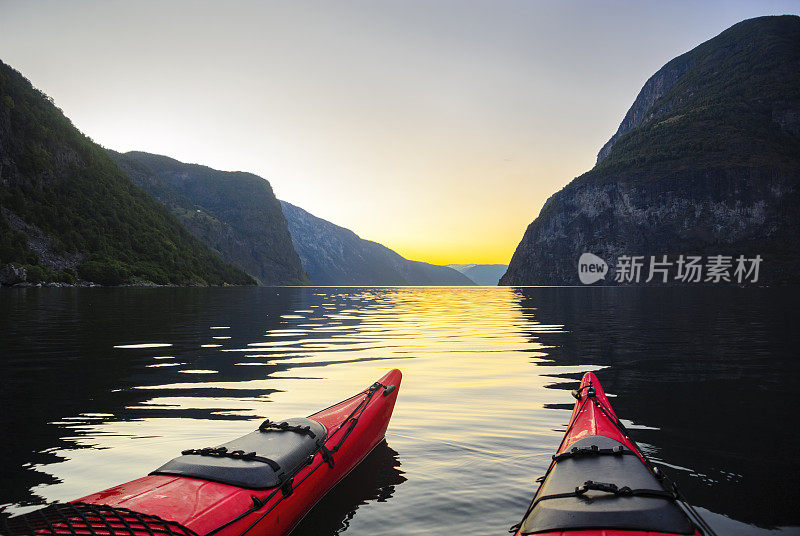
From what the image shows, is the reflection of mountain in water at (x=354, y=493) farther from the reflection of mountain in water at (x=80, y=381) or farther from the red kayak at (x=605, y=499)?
the reflection of mountain in water at (x=80, y=381)

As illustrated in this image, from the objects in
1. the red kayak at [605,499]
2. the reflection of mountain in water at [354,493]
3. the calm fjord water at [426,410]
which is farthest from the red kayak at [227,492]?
the red kayak at [605,499]

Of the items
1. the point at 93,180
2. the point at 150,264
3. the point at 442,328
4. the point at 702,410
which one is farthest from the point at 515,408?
the point at 93,180

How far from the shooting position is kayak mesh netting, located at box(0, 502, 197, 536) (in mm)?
3447

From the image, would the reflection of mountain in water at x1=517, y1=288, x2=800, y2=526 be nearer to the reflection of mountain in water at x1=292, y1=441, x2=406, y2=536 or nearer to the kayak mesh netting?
the reflection of mountain in water at x1=292, y1=441, x2=406, y2=536

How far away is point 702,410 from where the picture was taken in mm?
10617

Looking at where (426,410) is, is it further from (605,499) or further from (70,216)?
(70,216)

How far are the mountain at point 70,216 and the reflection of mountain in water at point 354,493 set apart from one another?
3923 inches

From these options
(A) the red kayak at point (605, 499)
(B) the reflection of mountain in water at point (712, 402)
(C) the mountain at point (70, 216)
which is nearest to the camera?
(A) the red kayak at point (605, 499)

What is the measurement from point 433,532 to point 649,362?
1362 centimetres

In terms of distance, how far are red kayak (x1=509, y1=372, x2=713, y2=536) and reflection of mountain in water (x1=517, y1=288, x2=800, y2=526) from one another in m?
1.97

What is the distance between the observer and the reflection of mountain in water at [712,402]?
A: 22.2 feet

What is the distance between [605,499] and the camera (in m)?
4.20

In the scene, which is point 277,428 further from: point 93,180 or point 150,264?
point 93,180

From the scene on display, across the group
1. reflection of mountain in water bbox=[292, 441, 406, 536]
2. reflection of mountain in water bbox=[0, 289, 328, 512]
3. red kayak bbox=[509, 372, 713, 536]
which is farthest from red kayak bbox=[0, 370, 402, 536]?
reflection of mountain in water bbox=[0, 289, 328, 512]
